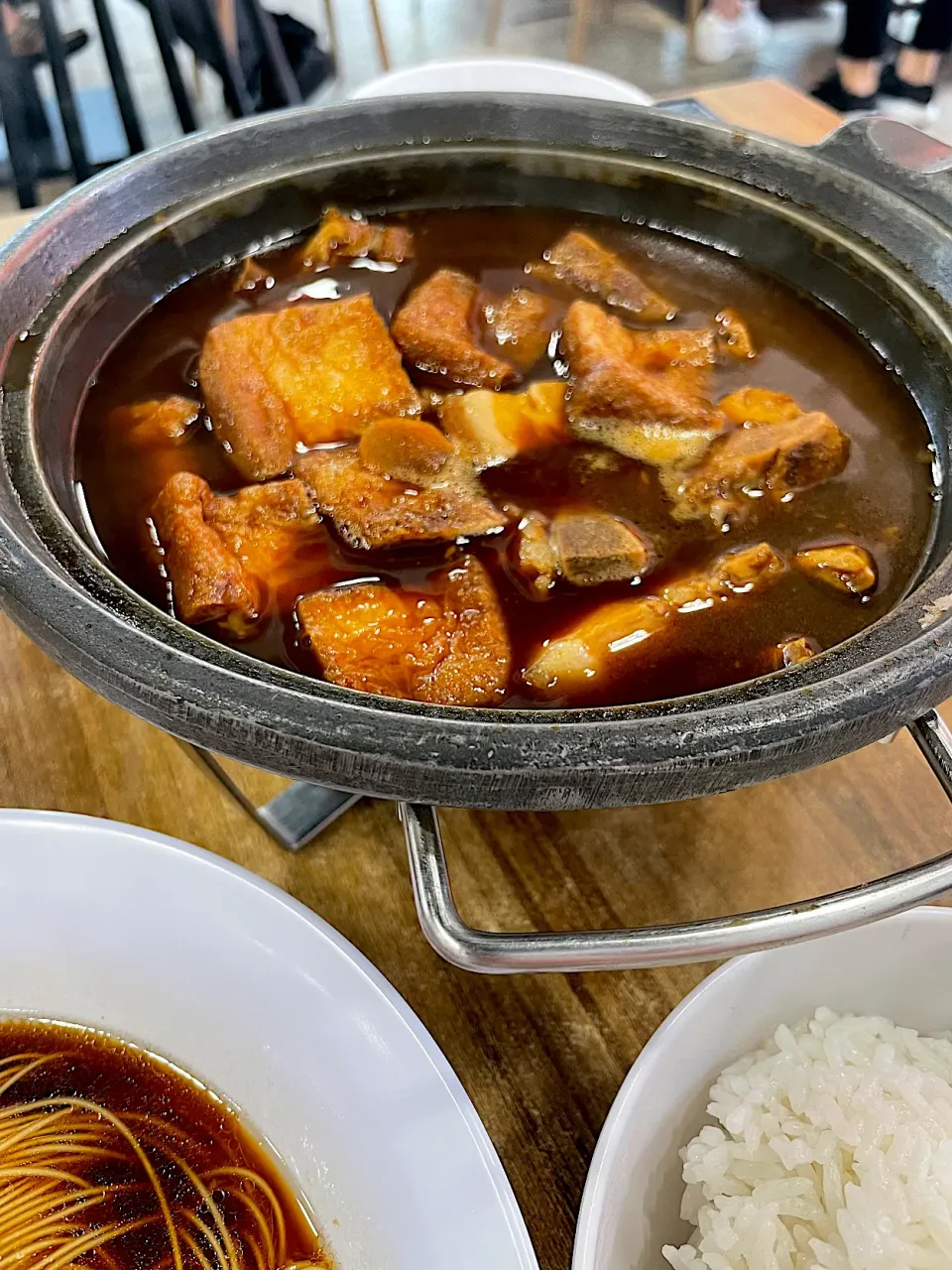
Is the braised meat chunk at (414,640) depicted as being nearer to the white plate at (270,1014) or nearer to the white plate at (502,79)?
the white plate at (270,1014)

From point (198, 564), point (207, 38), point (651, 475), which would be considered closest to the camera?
point (198, 564)

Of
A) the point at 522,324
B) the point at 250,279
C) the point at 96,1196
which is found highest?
the point at 250,279

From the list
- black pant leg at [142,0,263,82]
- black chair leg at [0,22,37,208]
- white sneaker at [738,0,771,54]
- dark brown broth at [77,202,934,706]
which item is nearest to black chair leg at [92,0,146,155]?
black chair leg at [0,22,37,208]

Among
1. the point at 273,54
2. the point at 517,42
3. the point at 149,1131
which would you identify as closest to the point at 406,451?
the point at 149,1131

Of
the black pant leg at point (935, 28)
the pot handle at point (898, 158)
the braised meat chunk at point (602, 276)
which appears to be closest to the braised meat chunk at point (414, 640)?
the braised meat chunk at point (602, 276)

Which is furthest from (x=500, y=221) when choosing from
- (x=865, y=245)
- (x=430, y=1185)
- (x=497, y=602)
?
(x=430, y=1185)

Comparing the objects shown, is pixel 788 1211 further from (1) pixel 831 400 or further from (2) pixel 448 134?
(2) pixel 448 134

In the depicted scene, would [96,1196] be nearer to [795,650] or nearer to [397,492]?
[397,492]
